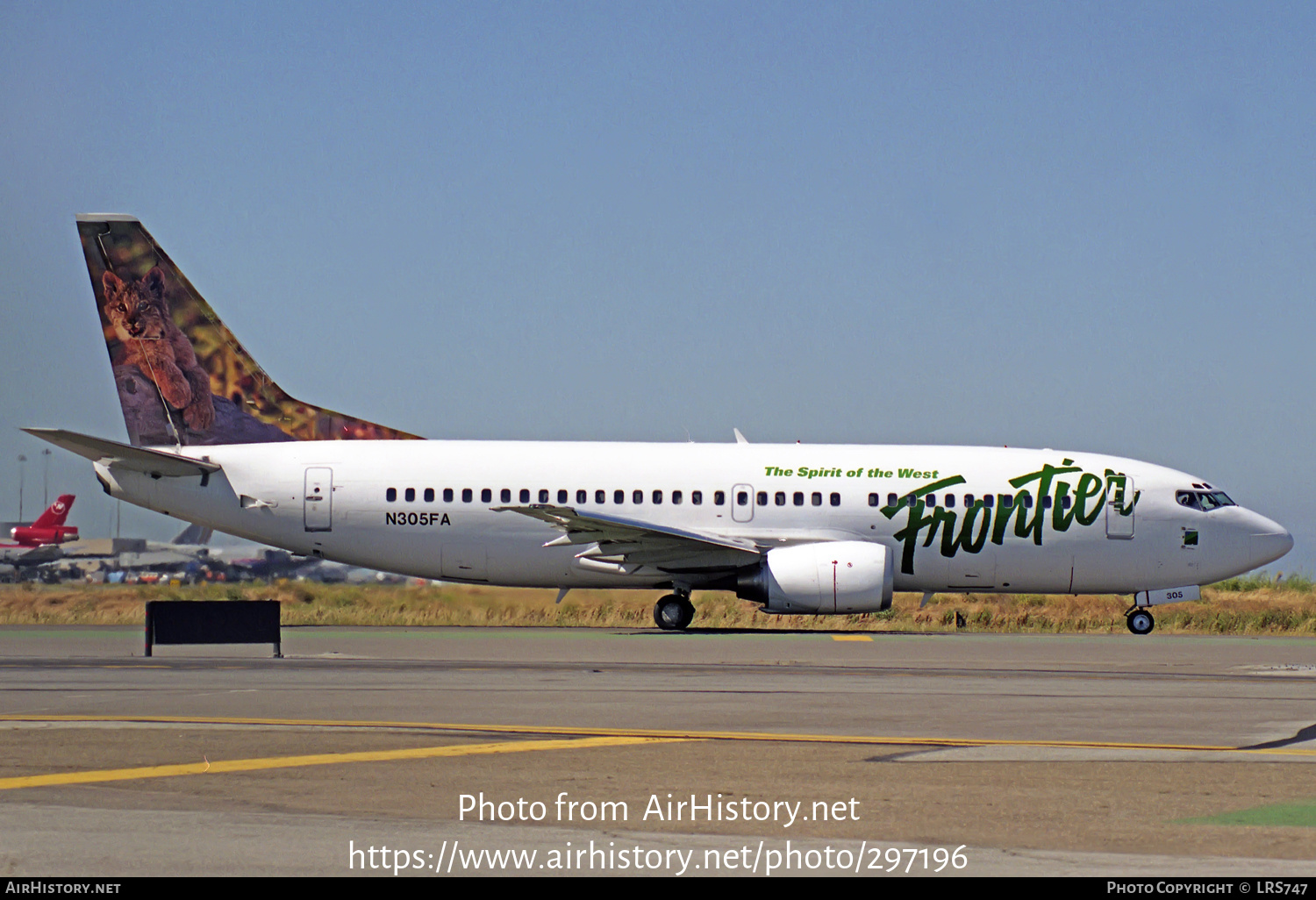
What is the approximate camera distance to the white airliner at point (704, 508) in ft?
94.7

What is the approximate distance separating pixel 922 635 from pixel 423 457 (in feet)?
34.2

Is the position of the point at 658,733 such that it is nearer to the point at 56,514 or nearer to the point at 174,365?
the point at 174,365

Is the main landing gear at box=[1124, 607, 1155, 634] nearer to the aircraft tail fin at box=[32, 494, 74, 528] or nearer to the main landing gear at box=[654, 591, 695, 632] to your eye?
the main landing gear at box=[654, 591, 695, 632]

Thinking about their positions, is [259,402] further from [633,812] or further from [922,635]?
[633,812]

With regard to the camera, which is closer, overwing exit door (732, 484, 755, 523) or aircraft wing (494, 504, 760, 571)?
aircraft wing (494, 504, 760, 571)

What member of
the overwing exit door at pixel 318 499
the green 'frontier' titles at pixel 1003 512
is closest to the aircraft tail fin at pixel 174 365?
the overwing exit door at pixel 318 499

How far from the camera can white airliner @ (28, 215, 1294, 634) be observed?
94.7 ft

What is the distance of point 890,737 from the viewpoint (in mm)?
11820

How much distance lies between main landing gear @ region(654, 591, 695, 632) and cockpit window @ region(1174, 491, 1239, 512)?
33.4ft

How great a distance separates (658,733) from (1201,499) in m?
20.8

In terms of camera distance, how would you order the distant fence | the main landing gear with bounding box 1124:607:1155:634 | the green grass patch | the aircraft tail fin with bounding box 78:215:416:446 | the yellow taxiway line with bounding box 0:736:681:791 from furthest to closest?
the aircraft tail fin with bounding box 78:215:416:446 → the main landing gear with bounding box 1124:607:1155:634 → the distant fence → the yellow taxiway line with bounding box 0:736:681:791 → the green grass patch

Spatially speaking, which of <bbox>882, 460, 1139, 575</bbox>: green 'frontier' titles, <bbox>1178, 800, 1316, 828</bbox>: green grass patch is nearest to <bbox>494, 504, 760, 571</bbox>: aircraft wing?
<bbox>882, 460, 1139, 575</bbox>: green 'frontier' titles

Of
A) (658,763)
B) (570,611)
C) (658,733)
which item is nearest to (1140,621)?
(570,611)
